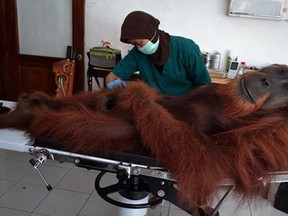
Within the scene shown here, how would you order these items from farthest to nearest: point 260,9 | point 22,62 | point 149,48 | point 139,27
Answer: point 22,62, point 260,9, point 149,48, point 139,27

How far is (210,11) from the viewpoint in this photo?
2.64 m

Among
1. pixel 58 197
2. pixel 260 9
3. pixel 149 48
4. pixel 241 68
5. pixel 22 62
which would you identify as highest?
pixel 260 9

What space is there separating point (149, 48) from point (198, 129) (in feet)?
2.24

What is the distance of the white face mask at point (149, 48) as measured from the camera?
4.56ft

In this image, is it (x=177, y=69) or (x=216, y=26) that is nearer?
(x=177, y=69)

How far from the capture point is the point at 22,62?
313 centimetres

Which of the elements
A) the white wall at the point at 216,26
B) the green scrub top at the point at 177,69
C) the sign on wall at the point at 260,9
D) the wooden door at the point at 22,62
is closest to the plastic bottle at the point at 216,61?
the white wall at the point at 216,26

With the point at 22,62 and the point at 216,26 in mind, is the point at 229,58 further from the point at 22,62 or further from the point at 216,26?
the point at 22,62

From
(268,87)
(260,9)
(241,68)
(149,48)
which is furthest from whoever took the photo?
(241,68)

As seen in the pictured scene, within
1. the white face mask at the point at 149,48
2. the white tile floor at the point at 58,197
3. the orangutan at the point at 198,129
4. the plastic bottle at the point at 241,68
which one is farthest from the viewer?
the plastic bottle at the point at 241,68

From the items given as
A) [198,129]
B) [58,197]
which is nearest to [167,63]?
[198,129]

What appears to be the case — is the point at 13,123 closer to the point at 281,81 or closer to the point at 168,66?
the point at 168,66

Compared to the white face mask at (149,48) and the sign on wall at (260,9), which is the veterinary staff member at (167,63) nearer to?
the white face mask at (149,48)

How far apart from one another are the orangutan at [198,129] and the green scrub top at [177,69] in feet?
1.68
